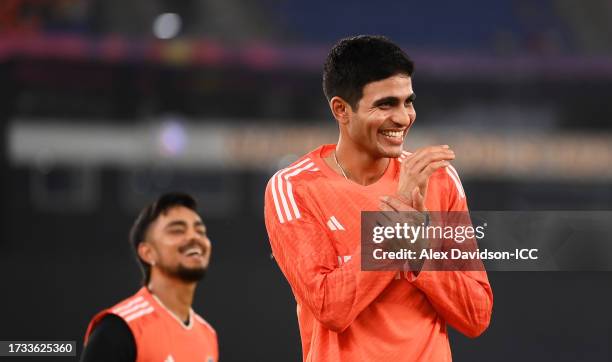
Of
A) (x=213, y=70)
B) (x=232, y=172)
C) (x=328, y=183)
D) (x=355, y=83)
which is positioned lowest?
(x=328, y=183)

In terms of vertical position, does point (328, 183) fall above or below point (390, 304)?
above

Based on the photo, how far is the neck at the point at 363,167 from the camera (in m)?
2.06

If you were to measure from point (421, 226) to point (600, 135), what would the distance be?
9.96 m

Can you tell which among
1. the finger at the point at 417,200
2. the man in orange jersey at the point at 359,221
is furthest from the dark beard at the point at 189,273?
the finger at the point at 417,200

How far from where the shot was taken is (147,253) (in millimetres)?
3742

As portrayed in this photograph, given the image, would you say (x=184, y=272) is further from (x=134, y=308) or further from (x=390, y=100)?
(x=390, y=100)

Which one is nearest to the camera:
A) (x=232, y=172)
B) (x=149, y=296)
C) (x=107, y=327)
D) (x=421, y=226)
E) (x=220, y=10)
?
(x=421, y=226)

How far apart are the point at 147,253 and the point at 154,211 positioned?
18 centimetres

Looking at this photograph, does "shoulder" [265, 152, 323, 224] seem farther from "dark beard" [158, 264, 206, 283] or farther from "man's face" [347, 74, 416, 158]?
"dark beard" [158, 264, 206, 283]

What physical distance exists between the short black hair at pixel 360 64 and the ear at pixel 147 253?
6.03 ft

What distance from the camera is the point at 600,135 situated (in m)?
11.1

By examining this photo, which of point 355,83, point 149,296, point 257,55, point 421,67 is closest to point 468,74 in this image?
point 421,67

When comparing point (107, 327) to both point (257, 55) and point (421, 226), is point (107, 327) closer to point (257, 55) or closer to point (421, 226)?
point (421, 226)

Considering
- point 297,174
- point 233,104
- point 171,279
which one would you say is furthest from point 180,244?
point 233,104
